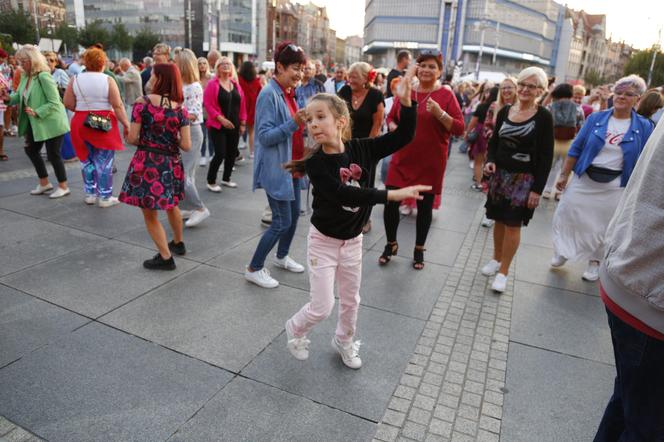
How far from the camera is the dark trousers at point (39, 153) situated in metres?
6.24

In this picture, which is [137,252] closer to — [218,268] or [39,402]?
[218,268]

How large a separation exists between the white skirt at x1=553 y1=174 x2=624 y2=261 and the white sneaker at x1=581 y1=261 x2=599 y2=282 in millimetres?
96

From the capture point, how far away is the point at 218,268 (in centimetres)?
446

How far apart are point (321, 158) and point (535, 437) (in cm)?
191

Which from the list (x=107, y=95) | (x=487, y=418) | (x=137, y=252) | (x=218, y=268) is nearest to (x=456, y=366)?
(x=487, y=418)

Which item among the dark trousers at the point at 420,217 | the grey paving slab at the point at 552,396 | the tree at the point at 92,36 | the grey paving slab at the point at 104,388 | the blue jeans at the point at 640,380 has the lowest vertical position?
the grey paving slab at the point at 552,396

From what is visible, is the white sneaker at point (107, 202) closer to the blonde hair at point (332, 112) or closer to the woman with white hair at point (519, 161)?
the blonde hair at point (332, 112)

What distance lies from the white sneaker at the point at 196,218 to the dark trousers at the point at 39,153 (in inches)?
89.0

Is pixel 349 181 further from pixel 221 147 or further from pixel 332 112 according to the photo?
pixel 221 147

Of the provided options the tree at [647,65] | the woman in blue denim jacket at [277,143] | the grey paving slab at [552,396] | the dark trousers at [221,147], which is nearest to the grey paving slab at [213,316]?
the woman in blue denim jacket at [277,143]

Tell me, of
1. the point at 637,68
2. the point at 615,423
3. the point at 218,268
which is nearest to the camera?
the point at 615,423

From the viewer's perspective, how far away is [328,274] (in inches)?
108

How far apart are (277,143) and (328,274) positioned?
146 cm

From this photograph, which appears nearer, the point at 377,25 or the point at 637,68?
the point at 637,68
